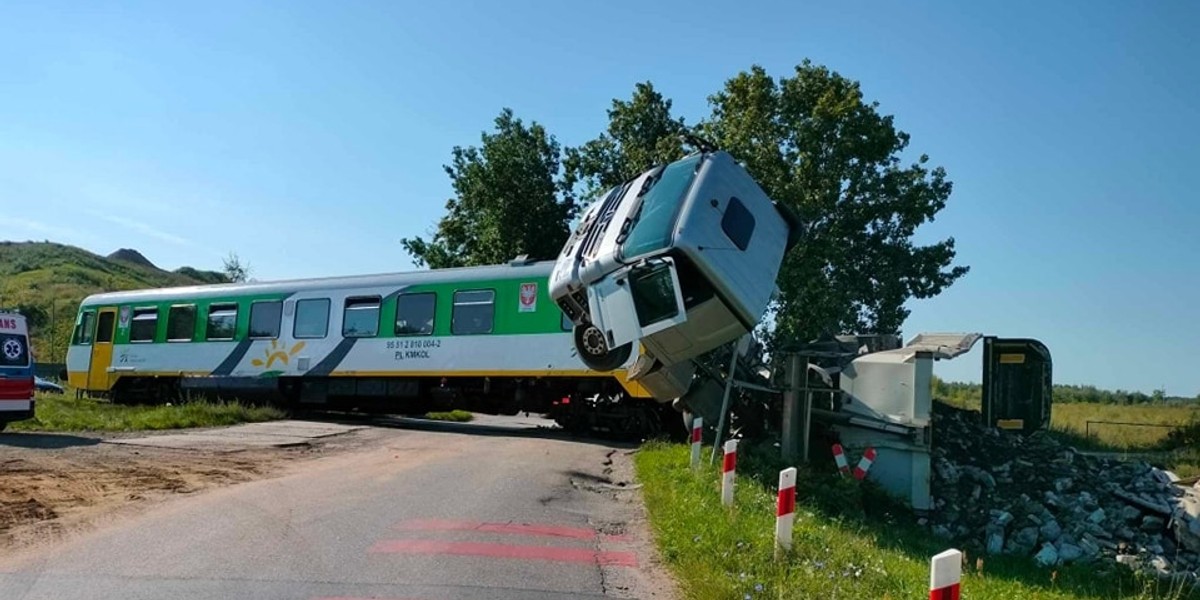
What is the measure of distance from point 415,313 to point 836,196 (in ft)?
37.1

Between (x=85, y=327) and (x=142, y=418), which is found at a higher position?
(x=85, y=327)

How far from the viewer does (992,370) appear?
52.4ft

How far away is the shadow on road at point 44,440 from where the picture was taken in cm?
1480

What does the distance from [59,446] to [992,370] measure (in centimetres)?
1511

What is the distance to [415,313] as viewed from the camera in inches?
776

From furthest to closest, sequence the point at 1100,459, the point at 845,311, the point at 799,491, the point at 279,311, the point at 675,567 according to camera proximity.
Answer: the point at 845,311
the point at 279,311
the point at 1100,459
the point at 799,491
the point at 675,567

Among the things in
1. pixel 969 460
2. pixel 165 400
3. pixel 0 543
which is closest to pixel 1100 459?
pixel 969 460

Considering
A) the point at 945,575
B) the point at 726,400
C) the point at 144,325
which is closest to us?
the point at 945,575

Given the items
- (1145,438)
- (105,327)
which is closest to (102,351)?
(105,327)

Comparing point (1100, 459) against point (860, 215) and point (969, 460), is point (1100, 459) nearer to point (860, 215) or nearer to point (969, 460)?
point (969, 460)

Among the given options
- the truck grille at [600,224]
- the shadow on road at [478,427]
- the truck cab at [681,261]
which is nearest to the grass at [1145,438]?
the shadow on road at [478,427]

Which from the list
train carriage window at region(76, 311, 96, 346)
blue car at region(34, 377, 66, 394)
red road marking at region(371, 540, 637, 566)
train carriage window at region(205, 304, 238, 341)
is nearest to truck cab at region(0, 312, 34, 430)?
train carriage window at region(205, 304, 238, 341)

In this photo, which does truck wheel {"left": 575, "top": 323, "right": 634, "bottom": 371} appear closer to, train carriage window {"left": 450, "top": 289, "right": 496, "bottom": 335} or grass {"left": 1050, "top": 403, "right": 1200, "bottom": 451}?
train carriage window {"left": 450, "top": 289, "right": 496, "bottom": 335}

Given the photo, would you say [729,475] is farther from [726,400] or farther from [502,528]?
[726,400]
